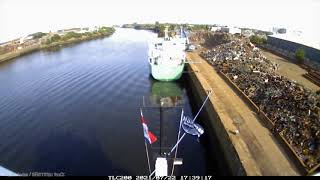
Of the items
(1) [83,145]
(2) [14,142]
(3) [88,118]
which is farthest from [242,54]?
(2) [14,142]

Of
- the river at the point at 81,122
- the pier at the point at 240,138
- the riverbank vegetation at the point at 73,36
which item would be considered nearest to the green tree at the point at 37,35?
the riverbank vegetation at the point at 73,36

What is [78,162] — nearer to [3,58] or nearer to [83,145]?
[83,145]

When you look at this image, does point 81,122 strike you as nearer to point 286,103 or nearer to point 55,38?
point 286,103

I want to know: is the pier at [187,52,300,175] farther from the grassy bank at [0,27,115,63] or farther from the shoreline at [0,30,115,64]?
the grassy bank at [0,27,115,63]

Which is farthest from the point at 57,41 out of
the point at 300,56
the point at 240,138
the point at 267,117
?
the point at 240,138

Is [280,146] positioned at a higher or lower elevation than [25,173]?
higher

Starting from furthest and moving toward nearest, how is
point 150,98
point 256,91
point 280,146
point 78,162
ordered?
1. point 150,98
2. point 256,91
3. point 78,162
4. point 280,146
